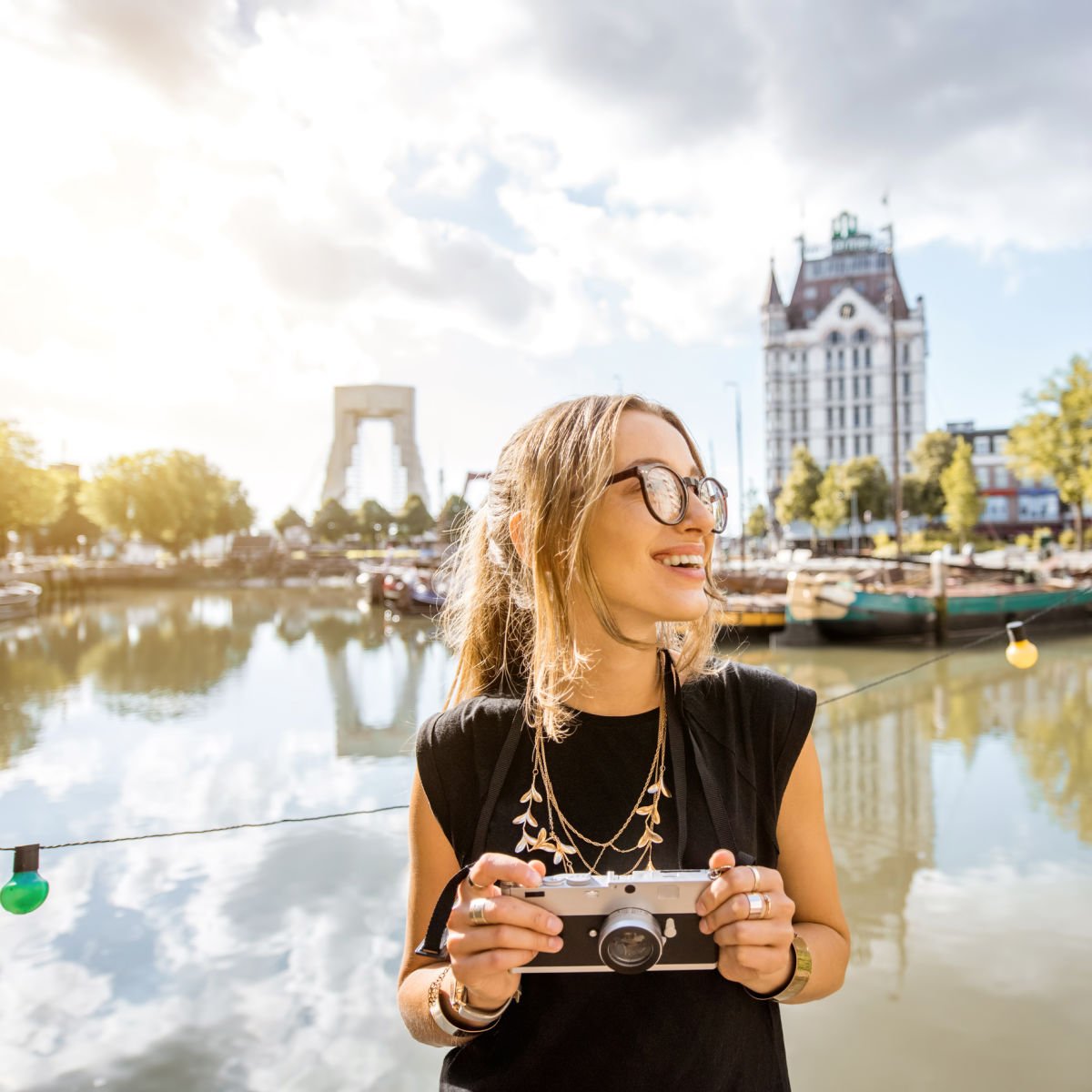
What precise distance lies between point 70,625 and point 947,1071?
92.3ft

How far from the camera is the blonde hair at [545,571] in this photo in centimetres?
125

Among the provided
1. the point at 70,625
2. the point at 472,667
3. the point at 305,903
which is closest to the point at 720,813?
the point at 472,667

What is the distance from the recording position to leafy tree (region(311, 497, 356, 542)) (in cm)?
7794

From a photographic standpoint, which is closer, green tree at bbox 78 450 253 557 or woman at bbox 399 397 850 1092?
woman at bbox 399 397 850 1092

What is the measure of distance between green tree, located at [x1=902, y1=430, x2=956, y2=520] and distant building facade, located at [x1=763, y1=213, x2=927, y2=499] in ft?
47.3

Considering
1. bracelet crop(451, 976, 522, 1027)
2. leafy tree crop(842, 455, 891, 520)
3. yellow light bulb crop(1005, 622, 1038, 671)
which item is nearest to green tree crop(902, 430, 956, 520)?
leafy tree crop(842, 455, 891, 520)

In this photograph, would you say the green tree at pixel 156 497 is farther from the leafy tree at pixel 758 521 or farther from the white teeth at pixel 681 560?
the white teeth at pixel 681 560

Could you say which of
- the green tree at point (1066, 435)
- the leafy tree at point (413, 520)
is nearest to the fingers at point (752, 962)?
the green tree at point (1066, 435)

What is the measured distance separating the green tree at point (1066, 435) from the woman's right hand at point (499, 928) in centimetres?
2900

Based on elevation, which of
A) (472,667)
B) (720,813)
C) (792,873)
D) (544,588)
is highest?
(544,588)

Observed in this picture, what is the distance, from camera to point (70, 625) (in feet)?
87.6

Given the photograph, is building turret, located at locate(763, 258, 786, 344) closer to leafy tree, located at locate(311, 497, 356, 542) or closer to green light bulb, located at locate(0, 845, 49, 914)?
leafy tree, located at locate(311, 497, 356, 542)

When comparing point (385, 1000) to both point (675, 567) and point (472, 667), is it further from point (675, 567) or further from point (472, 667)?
point (675, 567)

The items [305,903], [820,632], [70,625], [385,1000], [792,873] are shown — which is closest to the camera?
[792,873]
